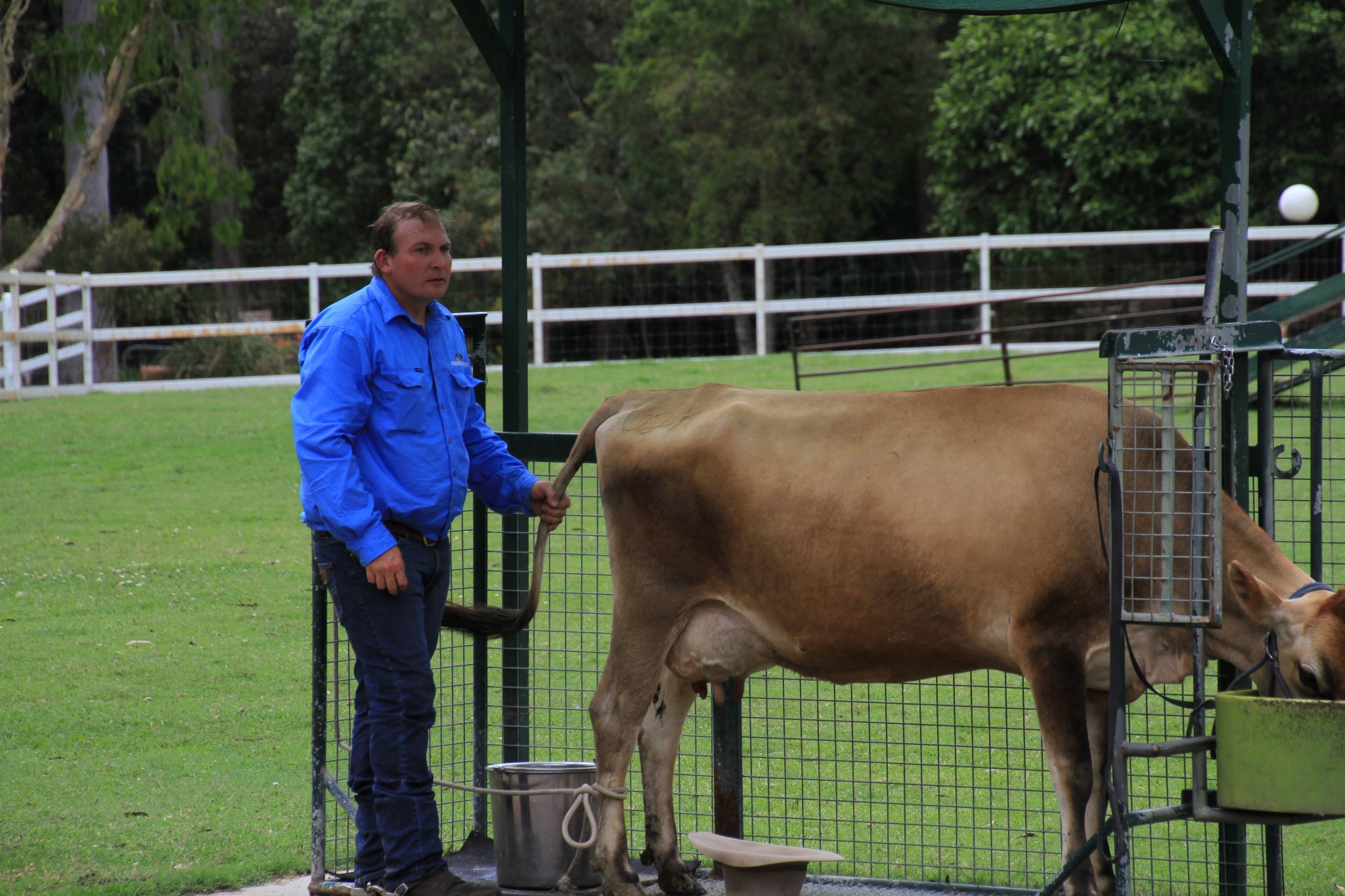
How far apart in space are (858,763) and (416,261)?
3.27 metres

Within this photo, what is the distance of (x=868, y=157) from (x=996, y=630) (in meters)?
22.6

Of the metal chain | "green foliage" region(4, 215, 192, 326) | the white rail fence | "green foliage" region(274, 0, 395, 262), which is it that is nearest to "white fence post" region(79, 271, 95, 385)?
the white rail fence

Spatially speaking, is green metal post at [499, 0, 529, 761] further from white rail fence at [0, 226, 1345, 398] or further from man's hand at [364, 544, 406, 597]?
white rail fence at [0, 226, 1345, 398]

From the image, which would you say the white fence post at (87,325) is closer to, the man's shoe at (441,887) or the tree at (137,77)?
the tree at (137,77)

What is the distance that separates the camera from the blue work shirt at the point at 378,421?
4039 millimetres

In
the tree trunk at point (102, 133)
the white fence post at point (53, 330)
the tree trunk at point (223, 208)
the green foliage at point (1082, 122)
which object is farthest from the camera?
the tree trunk at point (223, 208)

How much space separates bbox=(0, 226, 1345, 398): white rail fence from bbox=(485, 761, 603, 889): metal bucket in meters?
11.1

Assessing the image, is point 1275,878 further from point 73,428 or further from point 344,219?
point 344,219

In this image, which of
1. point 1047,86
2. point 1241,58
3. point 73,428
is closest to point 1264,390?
point 1241,58

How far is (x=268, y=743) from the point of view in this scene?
6918mm

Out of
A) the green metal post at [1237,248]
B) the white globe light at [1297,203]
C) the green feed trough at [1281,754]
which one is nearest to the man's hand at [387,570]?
the green feed trough at [1281,754]

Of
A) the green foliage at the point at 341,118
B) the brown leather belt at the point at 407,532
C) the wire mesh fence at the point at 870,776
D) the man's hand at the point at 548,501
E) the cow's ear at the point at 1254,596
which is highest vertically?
the green foliage at the point at 341,118

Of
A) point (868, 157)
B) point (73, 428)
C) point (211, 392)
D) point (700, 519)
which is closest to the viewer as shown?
point (700, 519)

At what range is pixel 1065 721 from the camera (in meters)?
4.05
